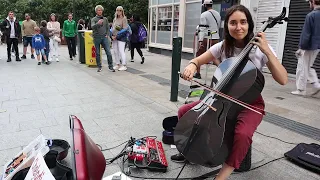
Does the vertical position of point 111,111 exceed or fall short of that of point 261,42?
it falls short

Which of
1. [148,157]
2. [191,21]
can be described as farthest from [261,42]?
[191,21]

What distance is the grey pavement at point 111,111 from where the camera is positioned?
271 centimetres

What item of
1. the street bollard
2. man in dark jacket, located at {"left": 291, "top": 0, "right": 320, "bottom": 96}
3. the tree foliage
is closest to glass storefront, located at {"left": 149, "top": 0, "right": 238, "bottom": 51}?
man in dark jacket, located at {"left": 291, "top": 0, "right": 320, "bottom": 96}

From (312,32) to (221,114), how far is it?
403cm

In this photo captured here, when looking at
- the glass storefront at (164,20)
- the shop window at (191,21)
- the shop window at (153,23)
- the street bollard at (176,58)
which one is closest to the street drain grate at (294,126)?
the street bollard at (176,58)

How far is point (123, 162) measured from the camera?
254 centimetres

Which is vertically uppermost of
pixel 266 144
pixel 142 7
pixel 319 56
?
pixel 142 7

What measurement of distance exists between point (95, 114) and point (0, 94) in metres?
2.24

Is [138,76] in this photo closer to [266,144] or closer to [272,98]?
[272,98]

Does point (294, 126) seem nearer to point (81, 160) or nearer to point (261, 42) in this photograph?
point (261, 42)

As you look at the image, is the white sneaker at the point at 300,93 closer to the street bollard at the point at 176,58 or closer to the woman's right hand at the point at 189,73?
the street bollard at the point at 176,58

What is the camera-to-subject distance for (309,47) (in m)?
4.97

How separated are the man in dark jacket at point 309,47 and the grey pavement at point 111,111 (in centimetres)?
38

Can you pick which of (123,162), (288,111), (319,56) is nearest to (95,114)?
(123,162)
